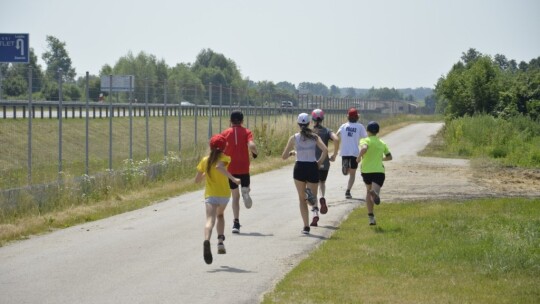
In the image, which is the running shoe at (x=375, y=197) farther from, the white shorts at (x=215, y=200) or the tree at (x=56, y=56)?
the tree at (x=56, y=56)

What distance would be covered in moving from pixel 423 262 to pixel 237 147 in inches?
155

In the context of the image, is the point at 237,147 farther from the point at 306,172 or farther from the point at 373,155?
the point at 373,155

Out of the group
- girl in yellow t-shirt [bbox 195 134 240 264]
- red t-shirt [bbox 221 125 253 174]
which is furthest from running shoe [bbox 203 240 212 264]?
red t-shirt [bbox 221 125 253 174]

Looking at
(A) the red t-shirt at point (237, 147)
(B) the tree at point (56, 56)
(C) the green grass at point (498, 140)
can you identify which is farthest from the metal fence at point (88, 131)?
(B) the tree at point (56, 56)

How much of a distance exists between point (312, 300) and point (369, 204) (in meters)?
6.14

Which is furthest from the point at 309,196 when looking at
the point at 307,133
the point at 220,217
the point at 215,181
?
the point at 215,181

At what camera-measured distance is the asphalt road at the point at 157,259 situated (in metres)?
10.0

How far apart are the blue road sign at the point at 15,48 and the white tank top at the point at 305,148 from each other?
988 centimetres

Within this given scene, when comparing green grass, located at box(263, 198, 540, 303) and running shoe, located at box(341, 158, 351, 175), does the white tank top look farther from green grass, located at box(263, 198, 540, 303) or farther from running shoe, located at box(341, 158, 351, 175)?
running shoe, located at box(341, 158, 351, 175)

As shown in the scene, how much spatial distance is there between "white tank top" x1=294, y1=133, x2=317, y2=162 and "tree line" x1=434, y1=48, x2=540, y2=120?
3771 cm

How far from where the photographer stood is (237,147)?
14.7 metres

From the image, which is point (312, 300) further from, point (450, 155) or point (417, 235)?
point (450, 155)

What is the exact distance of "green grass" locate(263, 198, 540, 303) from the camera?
32.8ft

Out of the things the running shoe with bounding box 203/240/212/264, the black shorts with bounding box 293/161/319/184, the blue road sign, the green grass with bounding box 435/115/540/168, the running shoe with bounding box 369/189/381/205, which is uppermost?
the blue road sign
